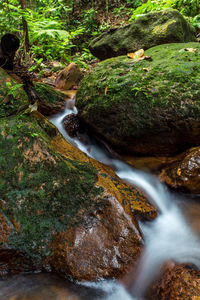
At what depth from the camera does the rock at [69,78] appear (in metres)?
6.08

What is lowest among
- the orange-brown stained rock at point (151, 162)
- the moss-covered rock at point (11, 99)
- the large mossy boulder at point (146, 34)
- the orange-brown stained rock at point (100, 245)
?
the orange-brown stained rock at point (151, 162)

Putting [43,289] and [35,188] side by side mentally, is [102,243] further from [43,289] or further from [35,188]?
[35,188]

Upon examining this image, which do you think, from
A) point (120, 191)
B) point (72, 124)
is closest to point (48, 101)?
point (72, 124)

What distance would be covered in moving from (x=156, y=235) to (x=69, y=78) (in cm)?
523

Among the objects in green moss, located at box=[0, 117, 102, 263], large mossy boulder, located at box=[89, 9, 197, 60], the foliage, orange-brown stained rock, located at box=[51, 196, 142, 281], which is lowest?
orange-brown stained rock, located at box=[51, 196, 142, 281]

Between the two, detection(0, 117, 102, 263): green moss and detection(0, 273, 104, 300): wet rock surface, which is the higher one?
detection(0, 117, 102, 263): green moss

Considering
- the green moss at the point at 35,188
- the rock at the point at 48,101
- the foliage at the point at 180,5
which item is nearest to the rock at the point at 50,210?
the green moss at the point at 35,188

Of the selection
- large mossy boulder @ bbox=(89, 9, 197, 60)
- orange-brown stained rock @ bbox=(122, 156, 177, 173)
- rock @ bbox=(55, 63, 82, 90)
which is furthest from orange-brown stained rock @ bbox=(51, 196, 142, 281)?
rock @ bbox=(55, 63, 82, 90)

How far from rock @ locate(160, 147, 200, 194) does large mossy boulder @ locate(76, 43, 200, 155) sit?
34 centimetres

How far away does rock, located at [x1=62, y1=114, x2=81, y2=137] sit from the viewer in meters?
3.96

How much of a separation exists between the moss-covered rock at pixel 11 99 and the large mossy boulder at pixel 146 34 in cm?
393

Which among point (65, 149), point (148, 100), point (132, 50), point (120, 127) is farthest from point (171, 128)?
point (132, 50)

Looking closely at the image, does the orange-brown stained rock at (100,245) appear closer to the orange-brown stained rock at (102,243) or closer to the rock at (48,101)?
the orange-brown stained rock at (102,243)

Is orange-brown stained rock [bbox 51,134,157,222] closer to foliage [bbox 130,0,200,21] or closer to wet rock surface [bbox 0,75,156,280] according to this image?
wet rock surface [bbox 0,75,156,280]
